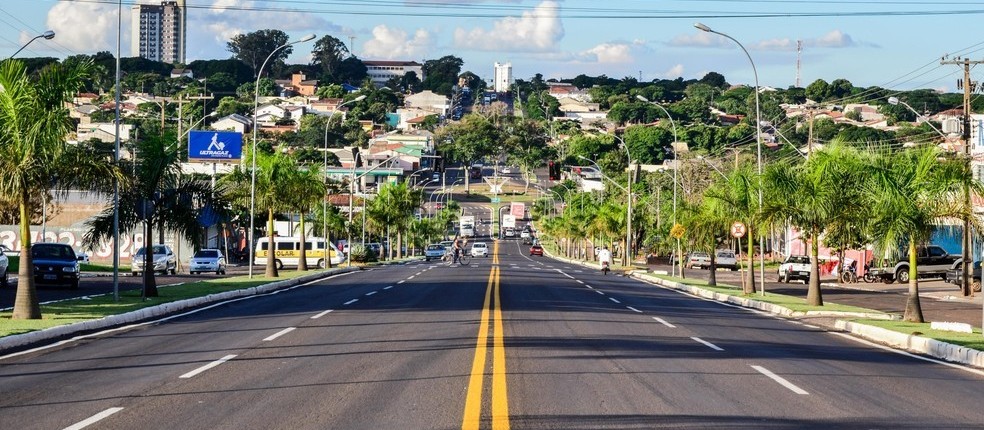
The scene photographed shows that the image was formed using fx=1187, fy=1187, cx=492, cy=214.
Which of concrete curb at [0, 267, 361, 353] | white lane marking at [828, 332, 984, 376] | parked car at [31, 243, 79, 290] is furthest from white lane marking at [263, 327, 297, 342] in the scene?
parked car at [31, 243, 79, 290]

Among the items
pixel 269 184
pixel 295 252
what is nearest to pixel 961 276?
pixel 269 184

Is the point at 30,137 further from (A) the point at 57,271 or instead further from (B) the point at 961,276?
(B) the point at 961,276

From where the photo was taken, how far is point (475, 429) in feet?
36.6

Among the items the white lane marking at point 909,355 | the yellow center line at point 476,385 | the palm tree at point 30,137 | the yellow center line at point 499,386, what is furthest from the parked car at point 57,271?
the white lane marking at point 909,355

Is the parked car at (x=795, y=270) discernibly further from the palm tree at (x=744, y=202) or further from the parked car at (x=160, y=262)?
the parked car at (x=160, y=262)

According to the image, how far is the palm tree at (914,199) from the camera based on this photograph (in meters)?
28.1

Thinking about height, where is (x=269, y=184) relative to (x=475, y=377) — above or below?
above

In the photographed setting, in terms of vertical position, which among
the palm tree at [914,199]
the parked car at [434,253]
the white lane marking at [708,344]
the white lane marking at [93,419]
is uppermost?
the palm tree at [914,199]

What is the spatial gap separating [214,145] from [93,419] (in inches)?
2673

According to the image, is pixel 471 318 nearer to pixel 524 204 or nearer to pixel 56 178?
pixel 56 178

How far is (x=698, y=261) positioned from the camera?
87250 mm

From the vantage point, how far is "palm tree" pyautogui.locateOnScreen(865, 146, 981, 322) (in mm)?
28109

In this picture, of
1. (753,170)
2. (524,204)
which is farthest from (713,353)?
(524,204)

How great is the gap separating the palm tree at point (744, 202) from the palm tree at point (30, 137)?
80.2 feet
